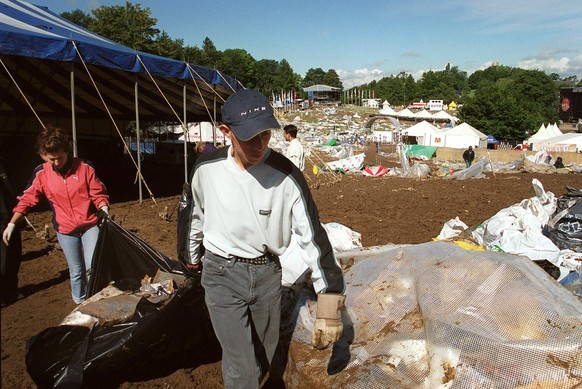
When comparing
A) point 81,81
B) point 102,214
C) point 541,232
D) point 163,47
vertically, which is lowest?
A: point 541,232

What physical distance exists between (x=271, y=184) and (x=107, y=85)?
1191cm

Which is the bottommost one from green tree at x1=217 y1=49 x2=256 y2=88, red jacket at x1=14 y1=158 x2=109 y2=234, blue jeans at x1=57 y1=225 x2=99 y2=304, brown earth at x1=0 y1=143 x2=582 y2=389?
brown earth at x1=0 y1=143 x2=582 y2=389

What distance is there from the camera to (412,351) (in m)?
2.35

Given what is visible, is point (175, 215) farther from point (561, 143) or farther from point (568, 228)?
point (561, 143)

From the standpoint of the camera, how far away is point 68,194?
355cm

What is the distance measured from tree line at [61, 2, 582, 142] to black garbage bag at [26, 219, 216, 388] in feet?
71.3

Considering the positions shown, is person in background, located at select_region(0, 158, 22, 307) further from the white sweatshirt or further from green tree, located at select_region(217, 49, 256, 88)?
green tree, located at select_region(217, 49, 256, 88)

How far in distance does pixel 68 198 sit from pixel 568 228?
5080 mm

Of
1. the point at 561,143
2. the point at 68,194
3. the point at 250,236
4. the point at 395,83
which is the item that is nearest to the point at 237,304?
the point at 250,236

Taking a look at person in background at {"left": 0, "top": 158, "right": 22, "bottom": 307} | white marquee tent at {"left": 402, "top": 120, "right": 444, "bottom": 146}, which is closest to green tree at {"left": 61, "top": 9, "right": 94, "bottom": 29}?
white marquee tent at {"left": 402, "top": 120, "right": 444, "bottom": 146}

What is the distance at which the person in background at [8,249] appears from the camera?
3.74 meters

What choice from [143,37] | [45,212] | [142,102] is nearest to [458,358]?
[45,212]

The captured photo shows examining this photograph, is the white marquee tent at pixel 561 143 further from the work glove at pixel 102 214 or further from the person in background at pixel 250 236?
the person in background at pixel 250 236

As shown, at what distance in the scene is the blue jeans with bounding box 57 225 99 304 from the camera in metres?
3.70
